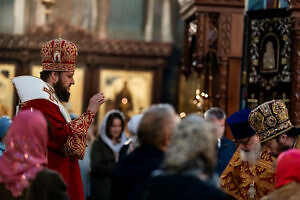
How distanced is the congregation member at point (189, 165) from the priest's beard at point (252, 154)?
2123 mm

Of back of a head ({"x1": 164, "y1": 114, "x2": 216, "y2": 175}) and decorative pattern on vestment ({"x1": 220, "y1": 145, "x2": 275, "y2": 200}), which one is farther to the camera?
decorative pattern on vestment ({"x1": 220, "y1": 145, "x2": 275, "y2": 200})

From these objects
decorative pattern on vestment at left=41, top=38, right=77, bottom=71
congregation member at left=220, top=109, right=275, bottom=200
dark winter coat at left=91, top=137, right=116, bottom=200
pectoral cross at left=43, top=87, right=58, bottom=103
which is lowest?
dark winter coat at left=91, top=137, right=116, bottom=200

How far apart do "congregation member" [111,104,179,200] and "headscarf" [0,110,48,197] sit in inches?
21.2

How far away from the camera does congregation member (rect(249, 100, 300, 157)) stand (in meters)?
5.06

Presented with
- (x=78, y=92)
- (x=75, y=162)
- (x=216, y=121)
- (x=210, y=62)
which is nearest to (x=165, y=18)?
(x=78, y=92)

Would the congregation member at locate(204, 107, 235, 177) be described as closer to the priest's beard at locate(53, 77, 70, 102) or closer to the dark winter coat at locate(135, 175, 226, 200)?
the priest's beard at locate(53, 77, 70, 102)

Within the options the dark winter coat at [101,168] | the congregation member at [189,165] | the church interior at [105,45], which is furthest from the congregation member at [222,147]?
the church interior at [105,45]

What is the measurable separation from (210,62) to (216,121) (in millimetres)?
2493

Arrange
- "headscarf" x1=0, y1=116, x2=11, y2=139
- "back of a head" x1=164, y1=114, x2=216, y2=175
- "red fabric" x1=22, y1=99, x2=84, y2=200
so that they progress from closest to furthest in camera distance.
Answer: "back of a head" x1=164, y1=114, x2=216, y2=175
"red fabric" x1=22, y1=99, x2=84, y2=200
"headscarf" x1=0, y1=116, x2=11, y2=139

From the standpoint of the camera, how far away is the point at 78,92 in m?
16.8

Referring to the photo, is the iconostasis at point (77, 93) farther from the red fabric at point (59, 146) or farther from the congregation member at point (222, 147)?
the red fabric at point (59, 146)

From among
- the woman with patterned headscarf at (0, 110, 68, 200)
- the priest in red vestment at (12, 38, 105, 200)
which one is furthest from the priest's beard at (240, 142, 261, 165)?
the woman with patterned headscarf at (0, 110, 68, 200)

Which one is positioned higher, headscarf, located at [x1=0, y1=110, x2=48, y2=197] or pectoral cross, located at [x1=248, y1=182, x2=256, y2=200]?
headscarf, located at [x1=0, y1=110, x2=48, y2=197]

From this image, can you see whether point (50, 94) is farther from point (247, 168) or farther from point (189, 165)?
point (189, 165)
